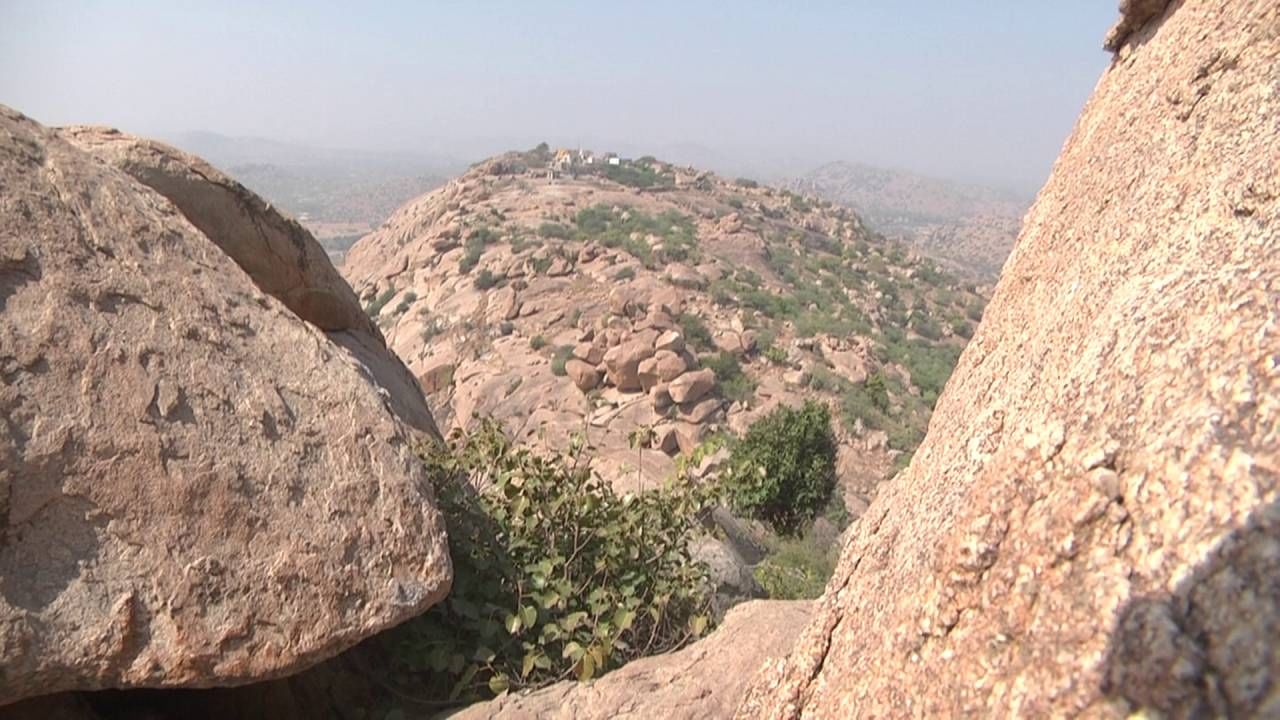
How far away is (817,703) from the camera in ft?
6.50

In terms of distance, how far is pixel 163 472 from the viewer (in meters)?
2.62

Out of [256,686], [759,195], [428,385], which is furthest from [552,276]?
[759,195]

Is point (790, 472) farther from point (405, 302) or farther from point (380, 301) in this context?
point (380, 301)

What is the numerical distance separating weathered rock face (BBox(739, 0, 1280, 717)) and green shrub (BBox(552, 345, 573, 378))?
16.2m

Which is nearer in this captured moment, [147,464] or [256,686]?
[147,464]

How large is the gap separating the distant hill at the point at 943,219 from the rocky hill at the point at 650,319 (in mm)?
6934

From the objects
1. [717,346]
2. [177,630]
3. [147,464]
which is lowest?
[717,346]

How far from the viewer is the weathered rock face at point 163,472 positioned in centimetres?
241

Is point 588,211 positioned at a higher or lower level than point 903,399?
higher

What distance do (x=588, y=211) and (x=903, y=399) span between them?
67.6ft

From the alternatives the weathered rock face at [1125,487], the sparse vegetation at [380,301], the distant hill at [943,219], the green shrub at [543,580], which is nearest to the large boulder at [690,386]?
the green shrub at [543,580]

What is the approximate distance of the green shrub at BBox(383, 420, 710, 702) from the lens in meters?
3.27

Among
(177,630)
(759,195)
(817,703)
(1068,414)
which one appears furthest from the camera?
(759,195)

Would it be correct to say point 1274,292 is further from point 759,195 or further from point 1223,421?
point 759,195
